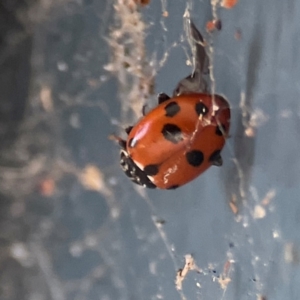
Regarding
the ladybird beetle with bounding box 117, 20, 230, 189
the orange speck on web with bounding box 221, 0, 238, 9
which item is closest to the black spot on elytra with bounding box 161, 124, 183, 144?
the ladybird beetle with bounding box 117, 20, 230, 189

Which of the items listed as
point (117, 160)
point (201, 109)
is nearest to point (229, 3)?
point (201, 109)

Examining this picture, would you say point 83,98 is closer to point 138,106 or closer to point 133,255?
point 138,106

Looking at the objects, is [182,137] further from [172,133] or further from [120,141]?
[120,141]

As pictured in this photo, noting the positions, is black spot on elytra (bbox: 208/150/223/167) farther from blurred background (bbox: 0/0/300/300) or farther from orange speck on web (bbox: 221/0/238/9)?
orange speck on web (bbox: 221/0/238/9)

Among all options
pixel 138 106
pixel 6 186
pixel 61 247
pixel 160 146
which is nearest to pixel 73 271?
pixel 61 247

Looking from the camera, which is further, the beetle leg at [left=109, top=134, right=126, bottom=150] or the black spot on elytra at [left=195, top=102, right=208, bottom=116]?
the beetle leg at [left=109, top=134, right=126, bottom=150]

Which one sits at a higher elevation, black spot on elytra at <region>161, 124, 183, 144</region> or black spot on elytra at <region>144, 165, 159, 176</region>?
black spot on elytra at <region>161, 124, 183, 144</region>

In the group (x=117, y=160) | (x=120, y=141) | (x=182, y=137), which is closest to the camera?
(x=182, y=137)
